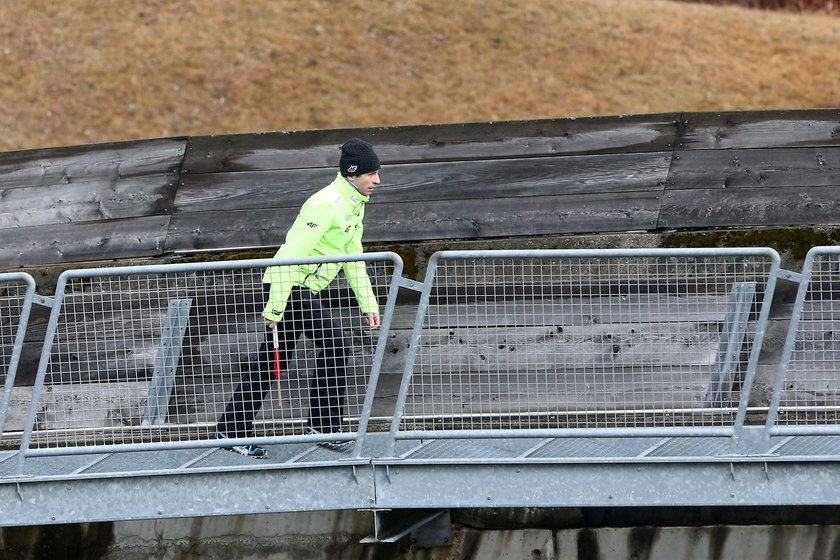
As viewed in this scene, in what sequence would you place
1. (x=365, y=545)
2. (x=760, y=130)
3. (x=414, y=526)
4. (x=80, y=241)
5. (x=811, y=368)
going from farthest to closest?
(x=80, y=241) → (x=760, y=130) → (x=365, y=545) → (x=414, y=526) → (x=811, y=368)

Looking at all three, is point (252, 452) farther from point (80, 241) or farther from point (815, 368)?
point (80, 241)

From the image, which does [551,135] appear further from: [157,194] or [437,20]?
[437,20]

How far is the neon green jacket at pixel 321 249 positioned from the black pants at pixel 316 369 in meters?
0.09

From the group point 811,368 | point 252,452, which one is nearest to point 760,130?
point 811,368

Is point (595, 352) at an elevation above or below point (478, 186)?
below

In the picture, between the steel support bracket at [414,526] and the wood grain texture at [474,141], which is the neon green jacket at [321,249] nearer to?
the steel support bracket at [414,526]

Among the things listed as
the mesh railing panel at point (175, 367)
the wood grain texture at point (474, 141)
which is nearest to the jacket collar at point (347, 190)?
the mesh railing panel at point (175, 367)

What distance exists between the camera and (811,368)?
23.4 feet

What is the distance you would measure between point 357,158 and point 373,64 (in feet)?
29.0

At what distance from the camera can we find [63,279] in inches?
256

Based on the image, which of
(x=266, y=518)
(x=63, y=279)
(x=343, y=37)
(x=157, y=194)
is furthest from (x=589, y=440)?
(x=343, y=37)

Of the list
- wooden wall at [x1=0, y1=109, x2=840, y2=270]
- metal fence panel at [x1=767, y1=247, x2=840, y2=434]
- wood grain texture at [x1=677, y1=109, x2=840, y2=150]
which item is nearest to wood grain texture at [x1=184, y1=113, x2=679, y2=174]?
wooden wall at [x1=0, y1=109, x2=840, y2=270]

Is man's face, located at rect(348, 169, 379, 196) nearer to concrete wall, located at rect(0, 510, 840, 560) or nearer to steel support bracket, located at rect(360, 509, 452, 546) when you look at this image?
steel support bracket, located at rect(360, 509, 452, 546)

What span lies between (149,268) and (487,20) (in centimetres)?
1046
